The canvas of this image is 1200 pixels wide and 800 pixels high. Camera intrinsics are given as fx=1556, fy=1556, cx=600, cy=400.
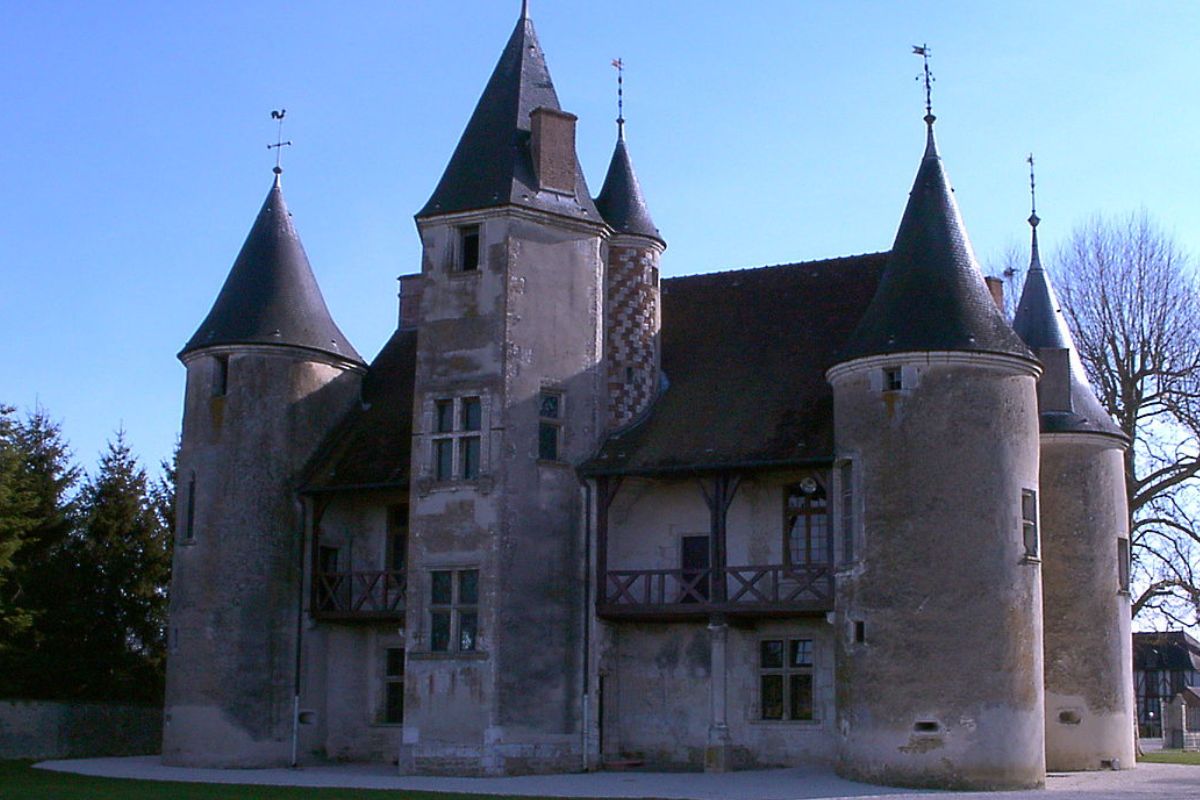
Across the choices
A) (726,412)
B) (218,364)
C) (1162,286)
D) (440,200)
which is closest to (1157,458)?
(1162,286)

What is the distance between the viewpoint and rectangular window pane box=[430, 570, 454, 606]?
2595 cm

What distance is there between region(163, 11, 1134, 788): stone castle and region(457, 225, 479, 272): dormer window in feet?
0.14

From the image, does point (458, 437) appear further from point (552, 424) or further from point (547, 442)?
point (552, 424)

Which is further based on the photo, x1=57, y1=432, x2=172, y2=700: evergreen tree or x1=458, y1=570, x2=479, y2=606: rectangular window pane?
x1=57, y1=432, x2=172, y2=700: evergreen tree

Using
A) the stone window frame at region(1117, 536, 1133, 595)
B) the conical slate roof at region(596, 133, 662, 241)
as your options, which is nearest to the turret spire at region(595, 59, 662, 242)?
the conical slate roof at region(596, 133, 662, 241)

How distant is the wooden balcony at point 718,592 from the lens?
2458 centimetres

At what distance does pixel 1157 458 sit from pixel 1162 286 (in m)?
4.01

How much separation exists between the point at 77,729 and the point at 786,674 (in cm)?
1521

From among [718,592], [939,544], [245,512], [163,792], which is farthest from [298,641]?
[939,544]

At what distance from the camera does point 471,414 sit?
86.6ft

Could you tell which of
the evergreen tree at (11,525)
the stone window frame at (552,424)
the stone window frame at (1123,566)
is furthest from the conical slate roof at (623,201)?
the evergreen tree at (11,525)

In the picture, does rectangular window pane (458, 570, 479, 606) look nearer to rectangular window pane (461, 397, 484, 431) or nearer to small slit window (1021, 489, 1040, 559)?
rectangular window pane (461, 397, 484, 431)

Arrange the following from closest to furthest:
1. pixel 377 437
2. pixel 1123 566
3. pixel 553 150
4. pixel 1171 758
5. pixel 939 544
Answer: pixel 939 544 → pixel 553 150 → pixel 1123 566 → pixel 377 437 → pixel 1171 758

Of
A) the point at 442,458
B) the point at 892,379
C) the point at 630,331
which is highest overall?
the point at 630,331
